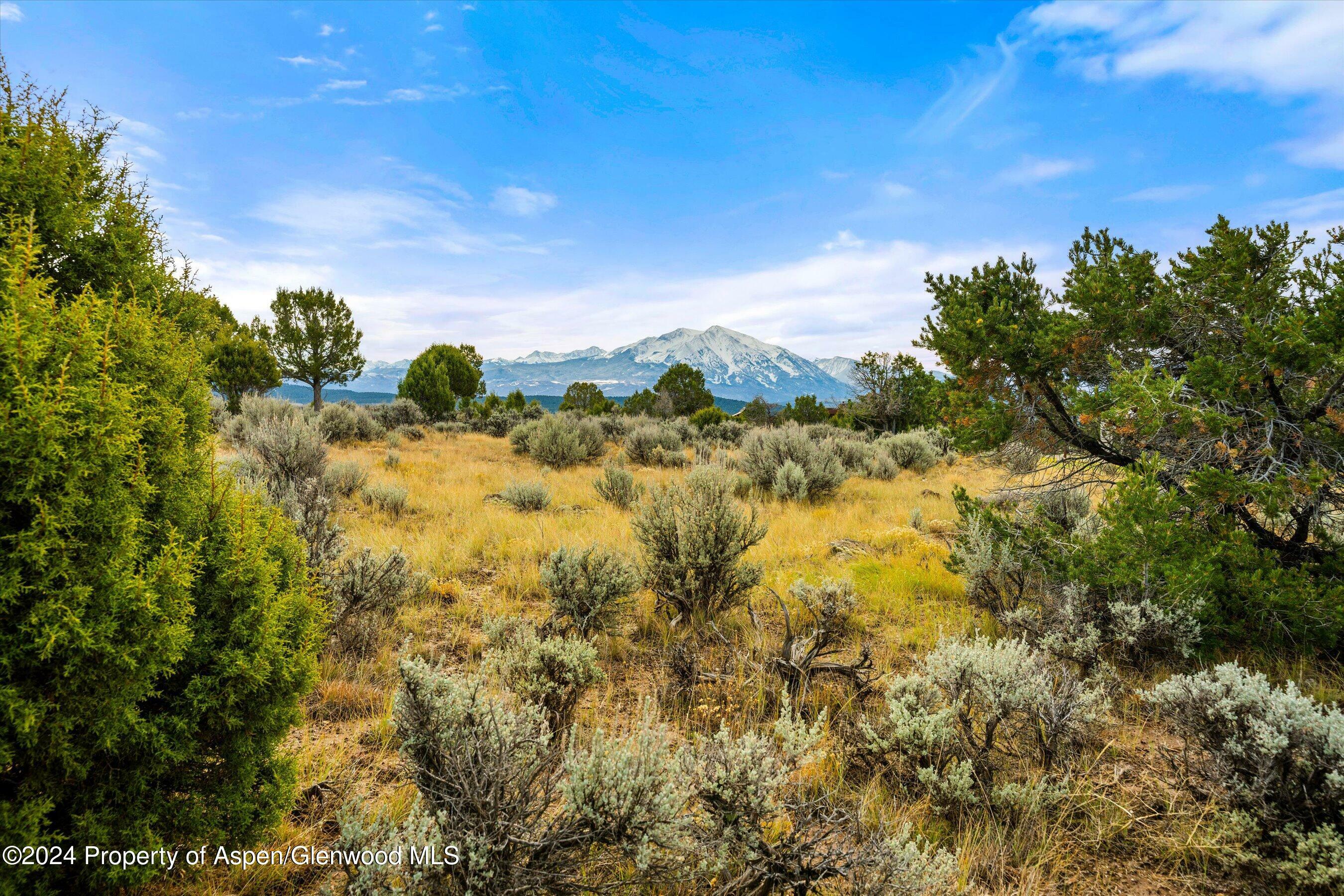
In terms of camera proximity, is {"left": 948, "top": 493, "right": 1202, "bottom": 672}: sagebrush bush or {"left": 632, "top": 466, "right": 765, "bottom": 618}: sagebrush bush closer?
{"left": 948, "top": 493, "right": 1202, "bottom": 672}: sagebrush bush

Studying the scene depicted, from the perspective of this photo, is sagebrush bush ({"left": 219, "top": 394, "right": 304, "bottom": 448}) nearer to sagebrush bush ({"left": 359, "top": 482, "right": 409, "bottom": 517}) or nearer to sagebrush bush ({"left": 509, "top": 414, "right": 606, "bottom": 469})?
sagebrush bush ({"left": 359, "top": 482, "right": 409, "bottom": 517})

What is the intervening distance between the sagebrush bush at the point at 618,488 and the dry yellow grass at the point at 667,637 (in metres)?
0.23

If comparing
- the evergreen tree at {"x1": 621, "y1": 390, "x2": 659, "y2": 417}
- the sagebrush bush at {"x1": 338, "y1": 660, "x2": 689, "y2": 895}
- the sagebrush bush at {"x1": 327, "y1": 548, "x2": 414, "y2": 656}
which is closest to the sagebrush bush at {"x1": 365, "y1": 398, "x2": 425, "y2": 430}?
the sagebrush bush at {"x1": 327, "y1": 548, "x2": 414, "y2": 656}

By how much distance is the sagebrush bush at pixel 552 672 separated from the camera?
2.87 meters

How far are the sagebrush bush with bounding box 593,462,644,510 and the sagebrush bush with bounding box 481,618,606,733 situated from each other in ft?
17.2

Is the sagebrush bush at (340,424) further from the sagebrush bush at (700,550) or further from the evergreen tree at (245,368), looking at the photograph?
the sagebrush bush at (700,550)

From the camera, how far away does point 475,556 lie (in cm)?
590

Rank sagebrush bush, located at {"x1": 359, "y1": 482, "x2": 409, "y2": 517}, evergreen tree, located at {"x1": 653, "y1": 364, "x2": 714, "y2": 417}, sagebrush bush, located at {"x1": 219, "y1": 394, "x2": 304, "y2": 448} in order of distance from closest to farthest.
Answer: sagebrush bush, located at {"x1": 359, "y1": 482, "x2": 409, "y2": 517} → sagebrush bush, located at {"x1": 219, "y1": 394, "x2": 304, "y2": 448} → evergreen tree, located at {"x1": 653, "y1": 364, "x2": 714, "y2": 417}

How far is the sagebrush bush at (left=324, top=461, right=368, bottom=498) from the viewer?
7875 mm

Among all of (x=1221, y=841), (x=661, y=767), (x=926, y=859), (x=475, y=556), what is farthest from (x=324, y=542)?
(x=1221, y=841)

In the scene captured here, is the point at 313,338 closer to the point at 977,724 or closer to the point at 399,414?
the point at 399,414

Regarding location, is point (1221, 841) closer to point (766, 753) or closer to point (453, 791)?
point (766, 753)

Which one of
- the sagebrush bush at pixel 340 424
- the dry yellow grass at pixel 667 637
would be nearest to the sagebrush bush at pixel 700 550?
the dry yellow grass at pixel 667 637

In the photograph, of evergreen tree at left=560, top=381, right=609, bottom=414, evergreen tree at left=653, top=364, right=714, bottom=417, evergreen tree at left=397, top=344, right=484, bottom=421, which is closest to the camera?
evergreen tree at left=397, top=344, right=484, bottom=421
